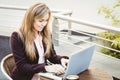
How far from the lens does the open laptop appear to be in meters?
1.61

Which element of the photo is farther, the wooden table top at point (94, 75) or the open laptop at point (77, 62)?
the wooden table top at point (94, 75)

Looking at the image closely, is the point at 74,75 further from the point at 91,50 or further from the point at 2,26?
the point at 2,26

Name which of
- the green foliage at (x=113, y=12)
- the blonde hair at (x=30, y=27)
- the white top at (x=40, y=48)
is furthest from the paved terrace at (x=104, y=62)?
the blonde hair at (x=30, y=27)

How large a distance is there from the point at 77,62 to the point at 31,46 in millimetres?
390

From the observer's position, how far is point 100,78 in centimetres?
177

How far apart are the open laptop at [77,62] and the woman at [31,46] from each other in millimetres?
81

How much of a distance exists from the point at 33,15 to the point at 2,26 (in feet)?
10.6

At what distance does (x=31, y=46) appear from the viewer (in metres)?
1.86

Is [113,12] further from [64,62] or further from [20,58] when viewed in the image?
[20,58]

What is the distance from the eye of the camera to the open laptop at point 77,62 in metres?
1.61

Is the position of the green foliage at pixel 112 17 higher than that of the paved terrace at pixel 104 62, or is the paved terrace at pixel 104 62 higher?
the green foliage at pixel 112 17

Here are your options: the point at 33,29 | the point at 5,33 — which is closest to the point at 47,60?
the point at 33,29

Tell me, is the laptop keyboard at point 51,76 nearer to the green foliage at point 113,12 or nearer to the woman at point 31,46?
the woman at point 31,46

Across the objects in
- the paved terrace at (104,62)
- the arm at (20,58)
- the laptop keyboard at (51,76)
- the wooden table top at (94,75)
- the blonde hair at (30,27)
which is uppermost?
the blonde hair at (30,27)
